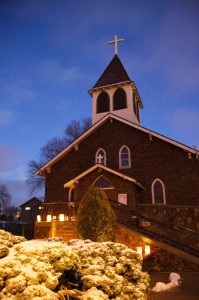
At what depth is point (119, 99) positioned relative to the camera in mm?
23609

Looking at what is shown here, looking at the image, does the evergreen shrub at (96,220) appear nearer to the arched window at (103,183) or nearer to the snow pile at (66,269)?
the snow pile at (66,269)

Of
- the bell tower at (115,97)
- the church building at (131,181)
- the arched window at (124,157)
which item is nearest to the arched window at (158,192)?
the church building at (131,181)

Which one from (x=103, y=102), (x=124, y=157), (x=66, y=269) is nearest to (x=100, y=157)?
(x=124, y=157)

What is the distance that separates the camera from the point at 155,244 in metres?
11.8

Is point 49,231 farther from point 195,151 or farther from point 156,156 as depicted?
point 195,151

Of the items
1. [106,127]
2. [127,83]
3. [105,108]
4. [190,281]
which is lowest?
[190,281]

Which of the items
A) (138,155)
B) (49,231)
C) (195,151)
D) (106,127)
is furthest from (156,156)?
(49,231)

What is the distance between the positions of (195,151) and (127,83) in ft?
33.5

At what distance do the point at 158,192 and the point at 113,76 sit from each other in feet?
44.7

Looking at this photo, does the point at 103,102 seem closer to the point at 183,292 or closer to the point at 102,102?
the point at 102,102

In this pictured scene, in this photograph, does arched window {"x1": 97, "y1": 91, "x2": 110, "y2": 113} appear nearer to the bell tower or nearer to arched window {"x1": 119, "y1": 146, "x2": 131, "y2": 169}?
the bell tower

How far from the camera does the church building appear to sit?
1458cm

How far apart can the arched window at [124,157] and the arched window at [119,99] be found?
5.68 metres

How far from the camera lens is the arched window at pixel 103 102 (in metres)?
23.8
